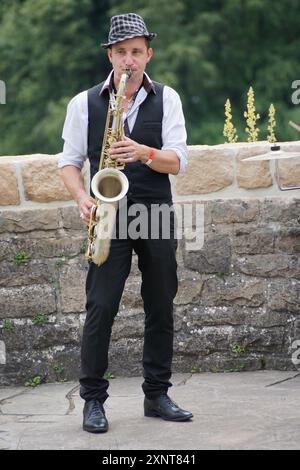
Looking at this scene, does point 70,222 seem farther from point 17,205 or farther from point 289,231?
point 289,231

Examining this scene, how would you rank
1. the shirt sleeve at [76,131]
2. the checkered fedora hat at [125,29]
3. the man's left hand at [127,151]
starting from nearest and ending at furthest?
the man's left hand at [127,151] → the checkered fedora hat at [125,29] → the shirt sleeve at [76,131]

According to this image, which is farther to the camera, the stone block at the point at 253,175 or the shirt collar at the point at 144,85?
the stone block at the point at 253,175

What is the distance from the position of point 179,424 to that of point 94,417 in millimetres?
387

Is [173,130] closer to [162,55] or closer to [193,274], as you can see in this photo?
[193,274]

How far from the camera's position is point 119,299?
18.6 feet

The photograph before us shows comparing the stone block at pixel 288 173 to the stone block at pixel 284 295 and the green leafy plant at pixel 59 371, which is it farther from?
the green leafy plant at pixel 59 371

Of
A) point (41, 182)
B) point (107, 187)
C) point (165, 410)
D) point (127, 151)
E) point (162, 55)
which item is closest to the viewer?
point (127, 151)

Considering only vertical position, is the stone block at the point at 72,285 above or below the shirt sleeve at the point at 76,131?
below

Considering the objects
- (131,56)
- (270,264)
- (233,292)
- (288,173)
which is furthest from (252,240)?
(131,56)

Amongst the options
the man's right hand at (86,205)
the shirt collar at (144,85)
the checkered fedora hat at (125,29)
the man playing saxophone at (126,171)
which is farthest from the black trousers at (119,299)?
the checkered fedora hat at (125,29)

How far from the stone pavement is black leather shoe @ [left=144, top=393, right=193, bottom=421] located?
0.11ft

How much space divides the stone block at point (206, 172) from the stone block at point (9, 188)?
0.84 meters

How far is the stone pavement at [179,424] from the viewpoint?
17.7 feet
